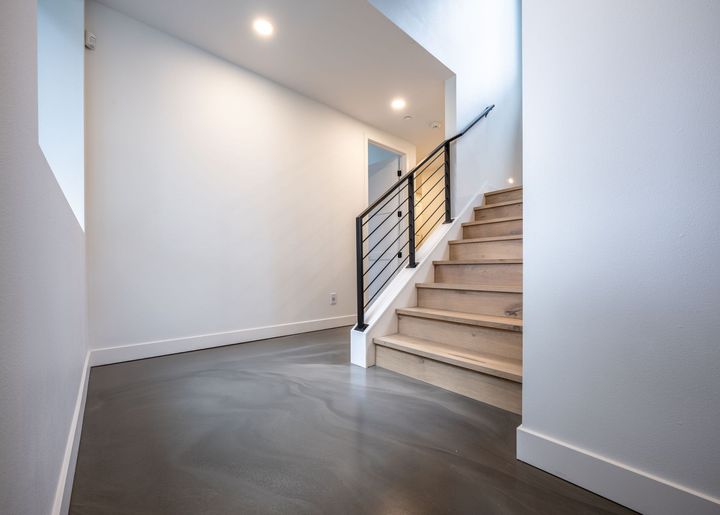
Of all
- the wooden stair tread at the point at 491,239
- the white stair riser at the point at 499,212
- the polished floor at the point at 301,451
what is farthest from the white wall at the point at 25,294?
the white stair riser at the point at 499,212

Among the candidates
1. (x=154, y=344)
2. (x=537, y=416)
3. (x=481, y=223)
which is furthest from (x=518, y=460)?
(x=154, y=344)

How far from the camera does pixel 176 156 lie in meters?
2.36

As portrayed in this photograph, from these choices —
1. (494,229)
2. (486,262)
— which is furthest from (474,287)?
(494,229)

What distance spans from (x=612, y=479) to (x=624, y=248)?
66 centimetres

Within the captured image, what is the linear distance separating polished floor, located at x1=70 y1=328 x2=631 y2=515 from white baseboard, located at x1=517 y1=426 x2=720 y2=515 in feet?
0.11

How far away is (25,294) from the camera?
550 millimetres

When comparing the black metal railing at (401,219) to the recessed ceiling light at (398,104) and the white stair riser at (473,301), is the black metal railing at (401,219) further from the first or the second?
the recessed ceiling light at (398,104)

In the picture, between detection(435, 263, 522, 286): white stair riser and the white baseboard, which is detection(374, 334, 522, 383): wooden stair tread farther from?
detection(435, 263, 522, 286): white stair riser

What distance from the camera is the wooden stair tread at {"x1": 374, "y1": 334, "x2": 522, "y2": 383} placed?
1411mm

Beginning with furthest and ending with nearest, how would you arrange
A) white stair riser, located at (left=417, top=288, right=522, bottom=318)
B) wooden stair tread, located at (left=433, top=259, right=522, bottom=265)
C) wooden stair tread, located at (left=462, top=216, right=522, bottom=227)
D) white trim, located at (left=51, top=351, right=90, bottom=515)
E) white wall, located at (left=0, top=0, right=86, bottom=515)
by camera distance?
→ 1. wooden stair tread, located at (left=462, top=216, right=522, bottom=227)
2. wooden stair tread, located at (left=433, top=259, right=522, bottom=265)
3. white stair riser, located at (left=417, top=288, right=522, bottom=318)
4. white trim, located at (left=51, top=351, right=90, bottom=515)
5. white wall, located at (left=0, top=0, right=86, bottom=515)

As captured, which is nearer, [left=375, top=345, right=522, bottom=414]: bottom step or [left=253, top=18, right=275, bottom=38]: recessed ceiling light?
[left=375, top=345, right=522, bottom=414]: bottom step

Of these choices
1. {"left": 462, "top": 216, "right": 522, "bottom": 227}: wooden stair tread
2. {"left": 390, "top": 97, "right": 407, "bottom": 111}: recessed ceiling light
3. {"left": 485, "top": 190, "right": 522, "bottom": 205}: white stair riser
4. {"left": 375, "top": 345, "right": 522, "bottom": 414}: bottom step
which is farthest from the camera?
{"left": 390, "top": 97, "right": 407, "bottom": 111}: recessed ceiling light

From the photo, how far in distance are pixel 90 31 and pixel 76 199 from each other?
46.4 inches

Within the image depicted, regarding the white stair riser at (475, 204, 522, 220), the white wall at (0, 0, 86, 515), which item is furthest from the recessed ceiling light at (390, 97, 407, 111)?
the white wall at (0, 0, 86, 515)
